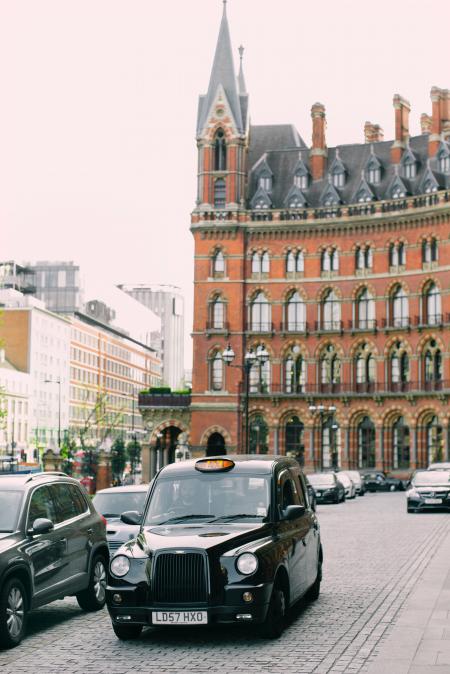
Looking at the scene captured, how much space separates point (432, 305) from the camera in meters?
69.5

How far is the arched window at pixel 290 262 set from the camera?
74.2 m

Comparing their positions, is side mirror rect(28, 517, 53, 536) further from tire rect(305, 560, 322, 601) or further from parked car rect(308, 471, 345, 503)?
parked car rect(308, 471, 345, 503)

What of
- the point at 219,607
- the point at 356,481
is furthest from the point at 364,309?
the point at 219,607

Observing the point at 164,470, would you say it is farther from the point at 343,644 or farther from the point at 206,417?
the point at 206,417

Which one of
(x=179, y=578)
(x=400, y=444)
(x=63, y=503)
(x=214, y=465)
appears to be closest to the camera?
(x=179, y=578)

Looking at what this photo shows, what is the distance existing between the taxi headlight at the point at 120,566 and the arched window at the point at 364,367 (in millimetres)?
61309

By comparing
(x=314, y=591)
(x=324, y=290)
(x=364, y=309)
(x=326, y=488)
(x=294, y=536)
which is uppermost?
(x=324, y=290)

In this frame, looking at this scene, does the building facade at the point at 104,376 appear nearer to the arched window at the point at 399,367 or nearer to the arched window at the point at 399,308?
the arched window at the point at 399,367

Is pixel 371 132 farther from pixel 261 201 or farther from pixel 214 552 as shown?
pixel 214 552

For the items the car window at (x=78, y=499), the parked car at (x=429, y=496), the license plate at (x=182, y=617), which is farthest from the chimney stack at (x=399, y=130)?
the license plate at (x=182, y=617)

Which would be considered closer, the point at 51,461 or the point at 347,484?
the point at 51,461

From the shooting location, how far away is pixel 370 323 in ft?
236

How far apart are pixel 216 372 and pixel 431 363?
14929mm

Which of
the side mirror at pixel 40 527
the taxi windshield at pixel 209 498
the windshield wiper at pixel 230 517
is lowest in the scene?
the side mirror at pixel 40 527
